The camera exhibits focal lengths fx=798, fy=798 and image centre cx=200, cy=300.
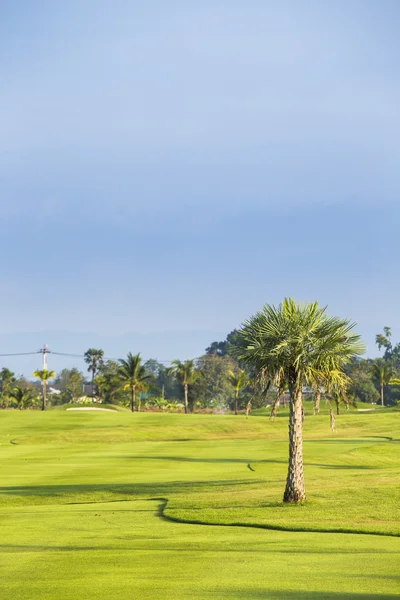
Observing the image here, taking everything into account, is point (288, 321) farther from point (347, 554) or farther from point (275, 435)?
point (275, 435)

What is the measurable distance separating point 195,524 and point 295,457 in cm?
478

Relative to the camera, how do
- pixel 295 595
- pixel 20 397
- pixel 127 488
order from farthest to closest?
pixel 20 397 → pixel 127 488 → pixel 295 595

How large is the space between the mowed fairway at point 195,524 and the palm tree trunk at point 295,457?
63 centimetres

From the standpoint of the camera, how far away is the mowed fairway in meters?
12.5

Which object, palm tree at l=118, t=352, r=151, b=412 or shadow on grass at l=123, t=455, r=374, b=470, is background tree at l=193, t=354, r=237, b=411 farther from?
shadow on grass at l=123, t=455, r=374, b=470

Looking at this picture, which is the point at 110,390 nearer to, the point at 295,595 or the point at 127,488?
the point at 127,488

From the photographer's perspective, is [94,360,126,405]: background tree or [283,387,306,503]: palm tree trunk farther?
[94,360,126,405]: background tree

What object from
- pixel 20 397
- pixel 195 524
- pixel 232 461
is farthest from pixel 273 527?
pixel 20 397

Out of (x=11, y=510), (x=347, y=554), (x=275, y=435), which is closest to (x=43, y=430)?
(x=275, y=435)

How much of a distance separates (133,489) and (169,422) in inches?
1728

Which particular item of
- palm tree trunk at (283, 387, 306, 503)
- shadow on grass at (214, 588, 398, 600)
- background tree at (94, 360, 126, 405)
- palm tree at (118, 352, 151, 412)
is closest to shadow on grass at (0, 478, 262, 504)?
palm tree trunk at (283, 387, 306, 503)

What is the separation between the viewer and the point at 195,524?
2095 cm

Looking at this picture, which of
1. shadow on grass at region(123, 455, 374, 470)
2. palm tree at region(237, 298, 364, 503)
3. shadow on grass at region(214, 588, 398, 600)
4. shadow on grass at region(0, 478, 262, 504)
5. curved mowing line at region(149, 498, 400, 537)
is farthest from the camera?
shadow on grass at region(123, 455, 374, 470)

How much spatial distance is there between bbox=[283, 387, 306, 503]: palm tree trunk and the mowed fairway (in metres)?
0.63
